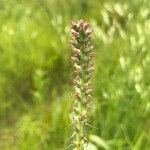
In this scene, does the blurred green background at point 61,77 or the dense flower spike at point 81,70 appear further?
the blurred green background at point 61,77

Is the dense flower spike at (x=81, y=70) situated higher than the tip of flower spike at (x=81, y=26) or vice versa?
the tip of flower spike at (x=81, y=26)

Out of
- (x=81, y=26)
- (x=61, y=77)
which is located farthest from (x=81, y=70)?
(x=61, y=77)

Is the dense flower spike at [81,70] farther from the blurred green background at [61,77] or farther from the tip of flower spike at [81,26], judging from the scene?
the blurred green background at [61,77]

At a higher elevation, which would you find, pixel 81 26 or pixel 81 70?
pixel 81 26

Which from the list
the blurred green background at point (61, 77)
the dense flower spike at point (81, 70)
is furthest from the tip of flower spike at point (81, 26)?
the blurred green background at point (61, 77)

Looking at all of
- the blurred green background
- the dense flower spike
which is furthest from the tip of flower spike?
the blurred green background

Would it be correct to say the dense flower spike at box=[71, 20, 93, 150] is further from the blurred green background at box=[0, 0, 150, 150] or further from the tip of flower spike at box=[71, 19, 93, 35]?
the blurred green background at box=[0, 0, 150, 150]

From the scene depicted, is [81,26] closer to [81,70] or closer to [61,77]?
[81,70]
